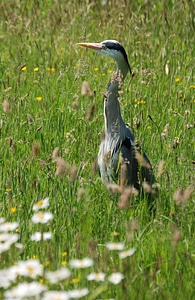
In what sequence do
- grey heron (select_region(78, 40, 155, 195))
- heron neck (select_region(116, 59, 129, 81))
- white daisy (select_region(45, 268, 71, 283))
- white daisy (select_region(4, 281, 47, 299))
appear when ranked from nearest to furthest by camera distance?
1. white daisy (select_region(4, 281, 47, 299))
2. white daisy (select_region(45, 268, 71, 283))
3. grey heron (select_region(78, 40, 155, 195))
4. heron neck (select_region(116, 59, 129, 81))

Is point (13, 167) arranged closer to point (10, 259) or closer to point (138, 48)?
point (10, 259)

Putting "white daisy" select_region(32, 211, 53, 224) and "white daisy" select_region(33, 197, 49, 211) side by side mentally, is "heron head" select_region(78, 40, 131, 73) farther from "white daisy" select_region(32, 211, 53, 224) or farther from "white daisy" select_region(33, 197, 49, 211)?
"white daisy" select_region(32, 211, 53, 224)

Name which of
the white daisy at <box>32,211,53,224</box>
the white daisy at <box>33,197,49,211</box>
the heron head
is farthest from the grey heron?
the white daisy at <box>32,211,53,224</box>

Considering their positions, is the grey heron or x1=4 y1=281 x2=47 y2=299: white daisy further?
the grey heron

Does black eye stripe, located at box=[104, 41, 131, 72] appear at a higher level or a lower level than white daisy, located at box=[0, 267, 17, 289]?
higher

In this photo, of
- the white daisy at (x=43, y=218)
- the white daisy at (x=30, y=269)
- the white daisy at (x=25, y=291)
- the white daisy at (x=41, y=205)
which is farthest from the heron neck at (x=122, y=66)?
the white daisy at (x=25, y=291)

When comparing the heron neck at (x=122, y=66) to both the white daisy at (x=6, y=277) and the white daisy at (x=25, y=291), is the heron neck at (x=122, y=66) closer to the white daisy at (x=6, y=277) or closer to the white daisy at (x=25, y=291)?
the white daisy at (x=6, y=277)

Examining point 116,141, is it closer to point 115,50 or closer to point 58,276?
point 115,50

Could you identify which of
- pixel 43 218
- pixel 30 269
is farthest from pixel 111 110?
pixel 30 269

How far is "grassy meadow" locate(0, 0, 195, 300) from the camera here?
10.7 feet

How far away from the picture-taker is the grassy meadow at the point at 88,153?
10.7 ft

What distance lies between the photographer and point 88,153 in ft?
16.5

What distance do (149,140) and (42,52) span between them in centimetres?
183

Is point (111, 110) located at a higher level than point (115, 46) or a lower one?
lower
